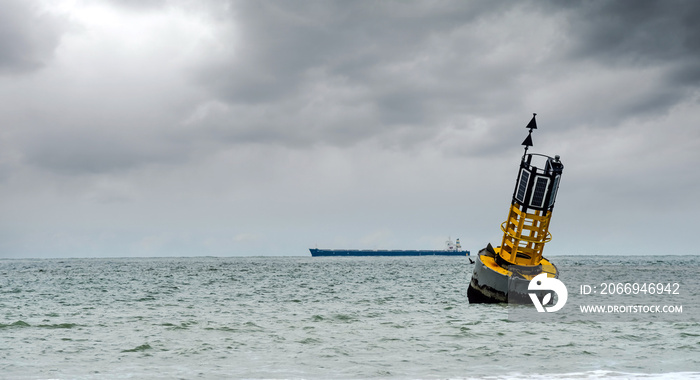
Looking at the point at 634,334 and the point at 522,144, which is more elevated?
the point at 522,144

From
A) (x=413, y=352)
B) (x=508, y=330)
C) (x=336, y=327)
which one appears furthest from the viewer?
(x=336, y=327)

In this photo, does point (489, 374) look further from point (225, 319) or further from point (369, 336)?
point (225, 319)

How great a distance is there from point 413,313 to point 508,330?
755cm

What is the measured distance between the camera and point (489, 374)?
13570 mm

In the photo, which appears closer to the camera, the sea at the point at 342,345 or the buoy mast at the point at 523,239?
the sea at the point at 342,345

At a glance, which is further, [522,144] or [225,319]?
[522,144]

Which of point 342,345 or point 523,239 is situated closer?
point 342,345

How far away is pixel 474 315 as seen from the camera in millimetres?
25281

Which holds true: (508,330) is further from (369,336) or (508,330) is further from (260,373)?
(260,373)

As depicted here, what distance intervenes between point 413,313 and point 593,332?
933 cm

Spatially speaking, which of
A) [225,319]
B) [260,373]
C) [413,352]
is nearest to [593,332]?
[413,352]

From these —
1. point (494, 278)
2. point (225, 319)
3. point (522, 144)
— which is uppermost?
point (522, 144)

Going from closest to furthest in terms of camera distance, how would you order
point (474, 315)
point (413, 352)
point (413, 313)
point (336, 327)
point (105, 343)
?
point (413, 352) < point (105, 343) < point (336, 327) < point (474, 315) < point (413, 313)

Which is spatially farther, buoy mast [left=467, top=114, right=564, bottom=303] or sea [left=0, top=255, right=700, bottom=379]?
buoy mast [left=467, top=114, right=564, bottom=303]
